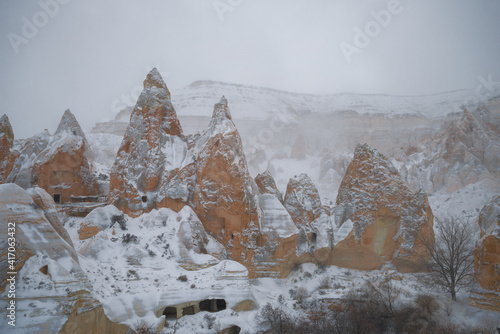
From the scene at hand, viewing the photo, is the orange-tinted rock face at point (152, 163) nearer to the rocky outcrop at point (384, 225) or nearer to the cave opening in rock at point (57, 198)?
the cave opening in rock at point (57, 198)

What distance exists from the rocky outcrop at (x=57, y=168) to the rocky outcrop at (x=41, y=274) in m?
15.8

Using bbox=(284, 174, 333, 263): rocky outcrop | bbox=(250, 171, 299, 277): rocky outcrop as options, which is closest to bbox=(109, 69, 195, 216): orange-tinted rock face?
bbox=(250, 171, 299, 277): rocky outcrop

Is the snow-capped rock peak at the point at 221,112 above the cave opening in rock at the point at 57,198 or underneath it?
above

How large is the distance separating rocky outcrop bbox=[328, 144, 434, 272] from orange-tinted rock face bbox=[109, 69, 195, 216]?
13.8 metres

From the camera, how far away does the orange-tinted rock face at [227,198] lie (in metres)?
27.3

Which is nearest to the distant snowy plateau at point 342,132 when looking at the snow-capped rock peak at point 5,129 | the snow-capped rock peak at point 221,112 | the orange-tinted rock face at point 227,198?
the snow-capped rock peak at point 5,129

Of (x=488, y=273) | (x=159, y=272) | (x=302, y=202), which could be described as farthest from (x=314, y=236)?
(x=159, y=272)

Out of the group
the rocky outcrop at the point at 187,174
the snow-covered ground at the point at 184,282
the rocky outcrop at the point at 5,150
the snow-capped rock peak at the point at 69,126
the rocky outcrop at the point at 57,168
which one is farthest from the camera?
the snow-capped rock peak at the point at 69,126

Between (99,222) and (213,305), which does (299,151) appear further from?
(213,305)

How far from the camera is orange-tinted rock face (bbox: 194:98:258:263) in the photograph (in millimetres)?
27297

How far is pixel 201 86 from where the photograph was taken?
394 ft

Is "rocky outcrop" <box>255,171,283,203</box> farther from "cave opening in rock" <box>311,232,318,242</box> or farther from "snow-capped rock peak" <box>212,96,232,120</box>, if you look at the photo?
"snow-capped rock peak" <box>212,96,232,120</box>

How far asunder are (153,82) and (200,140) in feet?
24.6

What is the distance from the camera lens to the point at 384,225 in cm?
2981
